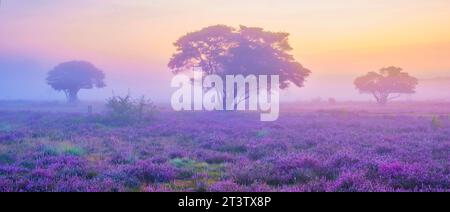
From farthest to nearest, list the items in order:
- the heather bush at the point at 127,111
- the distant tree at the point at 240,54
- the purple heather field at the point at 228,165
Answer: the distant tree at the point at 240,54 < the heather bush at the point at 127,111 < the purple heather field at the point at 228,165

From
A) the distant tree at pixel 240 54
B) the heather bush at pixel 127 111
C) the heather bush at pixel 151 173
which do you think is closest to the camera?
the heather bush at pixel 151 173

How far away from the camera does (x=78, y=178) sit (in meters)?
8.92

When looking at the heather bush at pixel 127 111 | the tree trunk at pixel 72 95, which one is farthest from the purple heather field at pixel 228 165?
the tree trunk at pixel 72 95

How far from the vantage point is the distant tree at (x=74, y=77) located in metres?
74.1

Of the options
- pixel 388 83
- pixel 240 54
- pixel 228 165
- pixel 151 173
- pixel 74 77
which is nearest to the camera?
pixel 151 173

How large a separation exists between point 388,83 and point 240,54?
105 ft

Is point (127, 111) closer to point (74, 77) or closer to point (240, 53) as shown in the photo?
point (240, 53)

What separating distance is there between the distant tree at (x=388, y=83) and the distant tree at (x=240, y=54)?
25609mm

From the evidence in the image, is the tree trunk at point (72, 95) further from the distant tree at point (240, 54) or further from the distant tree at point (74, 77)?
the distant tree at point (240, 54)

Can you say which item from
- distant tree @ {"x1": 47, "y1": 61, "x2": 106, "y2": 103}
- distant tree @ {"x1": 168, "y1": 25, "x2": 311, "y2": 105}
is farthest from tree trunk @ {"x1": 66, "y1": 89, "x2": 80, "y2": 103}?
distant tree @ {"x1": 168, "y1": 25, "x2": 311, "y2": 105}

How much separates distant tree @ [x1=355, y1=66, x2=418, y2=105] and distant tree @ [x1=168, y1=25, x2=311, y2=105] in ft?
84.0

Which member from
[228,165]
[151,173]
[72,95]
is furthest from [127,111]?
[72,95]

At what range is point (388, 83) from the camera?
66.0m
